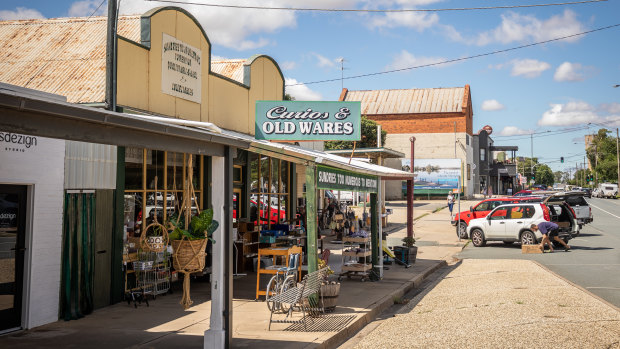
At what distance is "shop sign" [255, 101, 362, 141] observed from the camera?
13594mm

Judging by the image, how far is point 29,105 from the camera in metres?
4.43

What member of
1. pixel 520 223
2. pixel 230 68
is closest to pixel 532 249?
pixel 520 223

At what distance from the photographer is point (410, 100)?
62.6 metres

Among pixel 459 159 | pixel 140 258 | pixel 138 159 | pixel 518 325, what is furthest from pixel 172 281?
pixel 459 159

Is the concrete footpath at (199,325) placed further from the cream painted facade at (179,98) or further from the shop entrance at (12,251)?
the cream painted facade at (179,98)

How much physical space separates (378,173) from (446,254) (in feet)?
26.5

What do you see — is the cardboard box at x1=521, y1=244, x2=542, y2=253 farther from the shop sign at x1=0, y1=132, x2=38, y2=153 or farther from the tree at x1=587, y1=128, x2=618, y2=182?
the tree at x1=587, y1=128, x2=618, y2=182

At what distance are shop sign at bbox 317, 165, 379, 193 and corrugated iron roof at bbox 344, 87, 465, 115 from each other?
48.1 m

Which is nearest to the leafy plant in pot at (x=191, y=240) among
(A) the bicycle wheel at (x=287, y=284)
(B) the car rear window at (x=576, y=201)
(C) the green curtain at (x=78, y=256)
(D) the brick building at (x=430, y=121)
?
(A) the bicycle wheel at (x=287, y=284)

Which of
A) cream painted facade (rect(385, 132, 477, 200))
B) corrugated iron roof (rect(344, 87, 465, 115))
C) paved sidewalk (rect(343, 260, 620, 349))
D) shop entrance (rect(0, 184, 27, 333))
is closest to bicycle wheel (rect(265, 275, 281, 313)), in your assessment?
paved sidewalk (rect(343, 260, 620, 349))

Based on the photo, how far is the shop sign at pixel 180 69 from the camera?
12.3 m

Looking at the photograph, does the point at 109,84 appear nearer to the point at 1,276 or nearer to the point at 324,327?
the point at 1,276

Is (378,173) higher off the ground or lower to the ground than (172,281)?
higher

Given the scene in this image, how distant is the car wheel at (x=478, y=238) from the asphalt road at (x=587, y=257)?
298 millimetres
